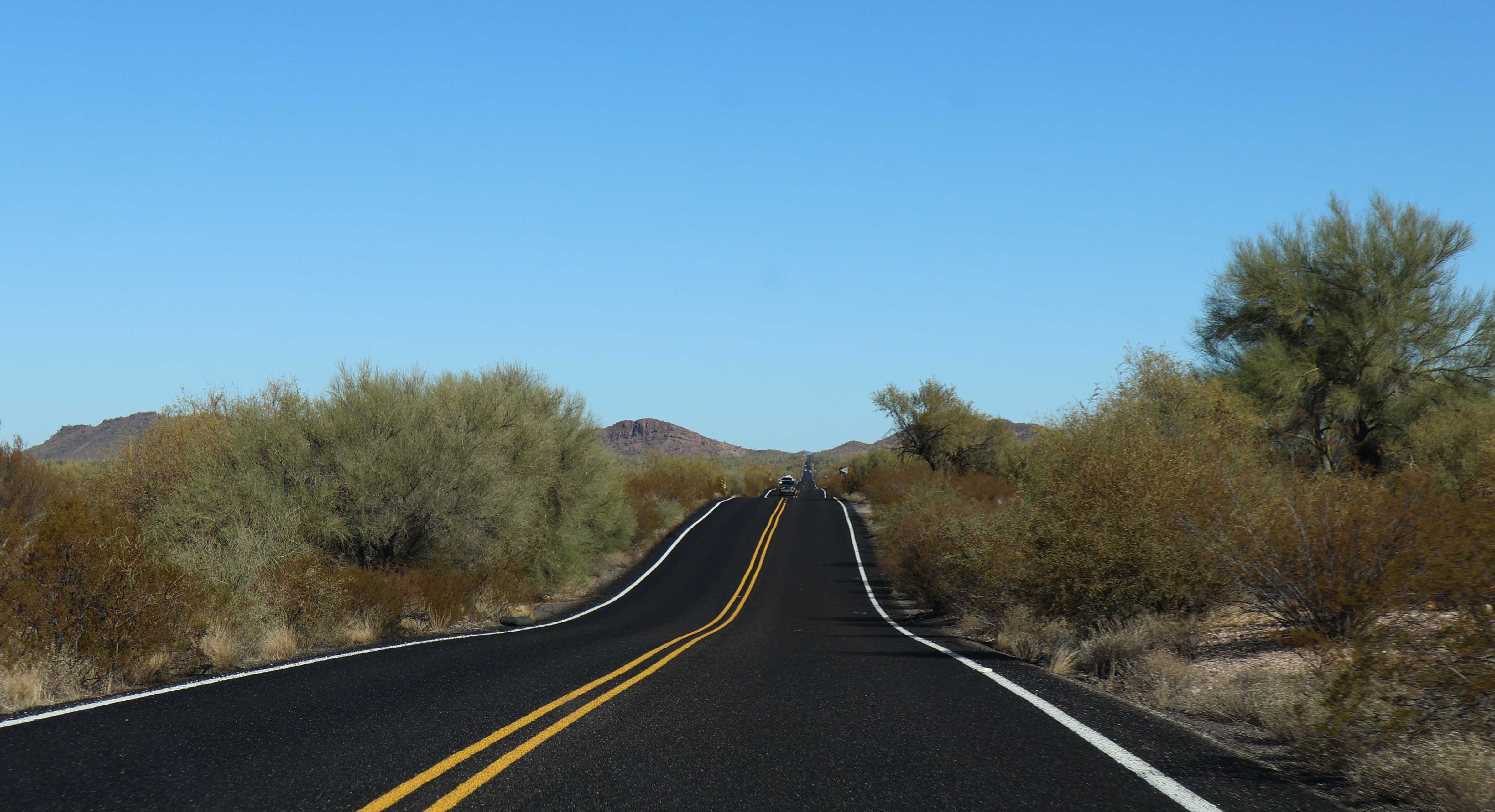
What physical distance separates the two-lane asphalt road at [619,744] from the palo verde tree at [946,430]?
178 ft

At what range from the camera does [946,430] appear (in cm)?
6369

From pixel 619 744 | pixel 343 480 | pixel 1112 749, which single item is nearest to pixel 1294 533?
pixel 1112 749

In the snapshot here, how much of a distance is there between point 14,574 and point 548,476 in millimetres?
23336

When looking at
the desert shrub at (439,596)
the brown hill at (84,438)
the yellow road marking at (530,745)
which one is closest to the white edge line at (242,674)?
the desert shrub at (439,596)

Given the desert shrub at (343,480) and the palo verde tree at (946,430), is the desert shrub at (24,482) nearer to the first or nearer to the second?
the desert shrub at (343,480)

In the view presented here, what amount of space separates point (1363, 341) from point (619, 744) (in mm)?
26535

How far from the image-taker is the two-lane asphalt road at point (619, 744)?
14.8ft

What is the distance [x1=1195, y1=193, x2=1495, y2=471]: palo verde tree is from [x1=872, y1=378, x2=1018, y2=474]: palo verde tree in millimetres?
36167

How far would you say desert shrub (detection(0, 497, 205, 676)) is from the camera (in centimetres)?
854

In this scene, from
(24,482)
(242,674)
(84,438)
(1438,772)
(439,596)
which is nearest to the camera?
(1438,772)

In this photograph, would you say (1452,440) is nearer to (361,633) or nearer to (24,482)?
(361,633)

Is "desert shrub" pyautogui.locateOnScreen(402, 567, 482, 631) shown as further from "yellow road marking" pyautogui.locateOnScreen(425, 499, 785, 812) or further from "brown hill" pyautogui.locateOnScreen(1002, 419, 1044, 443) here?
"brown hill" pyautogui.locateOnScreen(1002, 419, 1044, 443)

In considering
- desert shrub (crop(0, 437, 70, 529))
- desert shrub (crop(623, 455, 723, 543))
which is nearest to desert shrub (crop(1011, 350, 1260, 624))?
desert shrub (crop(0, 437, 70, 529))

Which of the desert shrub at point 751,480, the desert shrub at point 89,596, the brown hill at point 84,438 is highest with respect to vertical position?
the brown hill at point 84,438
